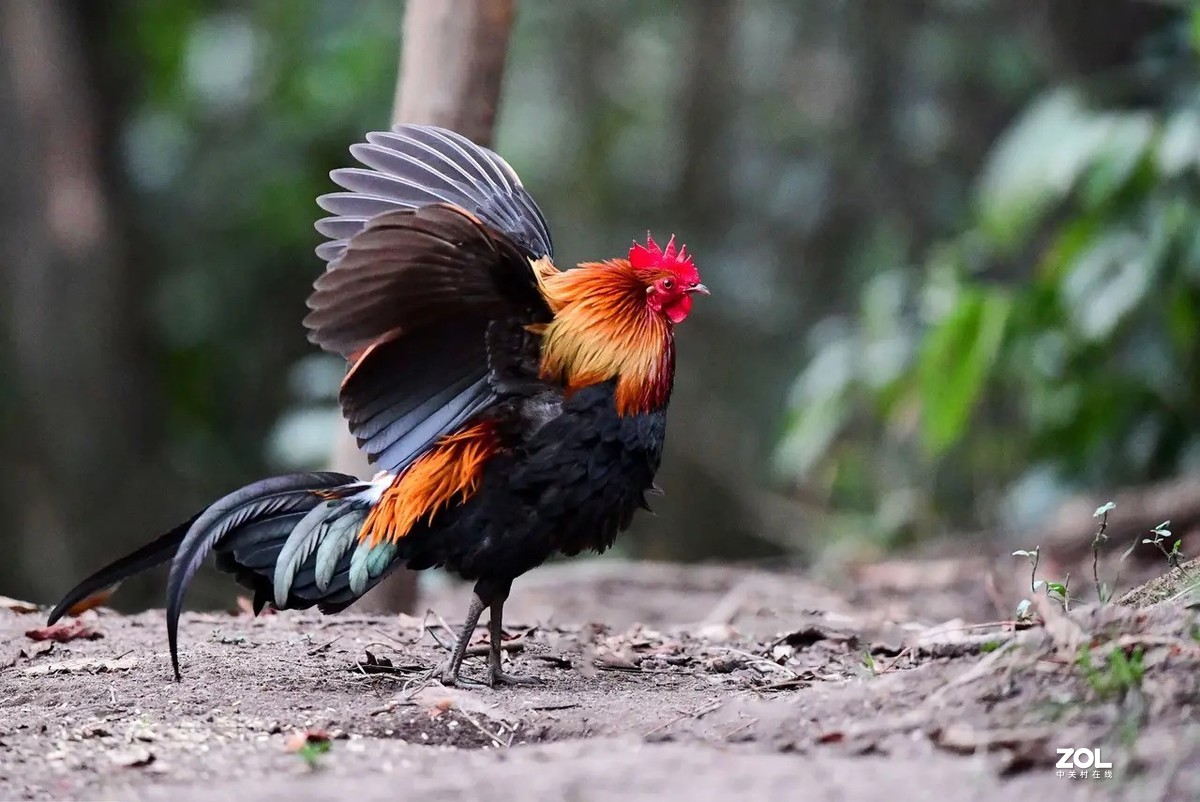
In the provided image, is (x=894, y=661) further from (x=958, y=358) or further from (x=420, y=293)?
(x=958, y=358)

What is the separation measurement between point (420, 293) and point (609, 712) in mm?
1285

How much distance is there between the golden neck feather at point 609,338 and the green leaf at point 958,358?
3267mm

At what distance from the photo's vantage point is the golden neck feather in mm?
4074

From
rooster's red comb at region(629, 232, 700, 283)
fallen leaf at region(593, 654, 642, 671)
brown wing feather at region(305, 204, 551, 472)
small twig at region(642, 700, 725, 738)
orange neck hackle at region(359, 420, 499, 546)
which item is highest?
rooster's red comb at region(629, 232, 700, 283)

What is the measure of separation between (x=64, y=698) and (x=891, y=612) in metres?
3.72

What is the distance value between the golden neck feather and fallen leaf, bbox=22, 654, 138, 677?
5.27ft

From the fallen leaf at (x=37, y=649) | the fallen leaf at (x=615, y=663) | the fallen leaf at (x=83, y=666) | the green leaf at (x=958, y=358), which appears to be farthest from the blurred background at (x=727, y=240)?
the fallen leaf at (x=83, y=666)

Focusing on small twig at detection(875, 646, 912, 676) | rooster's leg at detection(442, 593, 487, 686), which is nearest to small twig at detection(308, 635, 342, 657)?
rooster's leg at detection(442, 593, 487, 686)

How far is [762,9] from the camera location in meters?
12.2

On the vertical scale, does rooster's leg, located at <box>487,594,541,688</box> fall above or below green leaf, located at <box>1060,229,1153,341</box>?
below

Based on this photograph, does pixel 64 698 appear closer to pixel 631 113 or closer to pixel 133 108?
pixel 133 108

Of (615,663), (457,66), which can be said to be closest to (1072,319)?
(457,66)

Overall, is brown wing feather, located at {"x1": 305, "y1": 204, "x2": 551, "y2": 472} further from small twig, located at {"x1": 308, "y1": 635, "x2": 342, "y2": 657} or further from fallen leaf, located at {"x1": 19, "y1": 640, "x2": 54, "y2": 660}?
fallen leaf, located at {"x1": 19, "y1": 640, "x2": 54, "y2": 660}

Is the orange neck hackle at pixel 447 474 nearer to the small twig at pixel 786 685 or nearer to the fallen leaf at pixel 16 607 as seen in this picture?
the small twig at pixel 786 685
